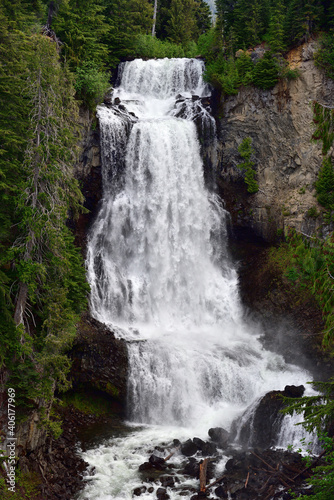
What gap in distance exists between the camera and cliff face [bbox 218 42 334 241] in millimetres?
24844

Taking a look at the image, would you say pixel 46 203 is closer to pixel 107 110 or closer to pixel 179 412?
pixel 179 412

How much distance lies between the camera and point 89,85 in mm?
22625

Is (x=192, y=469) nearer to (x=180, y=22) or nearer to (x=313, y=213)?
(x=313, y=213)

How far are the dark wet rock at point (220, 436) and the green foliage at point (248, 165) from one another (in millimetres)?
14816

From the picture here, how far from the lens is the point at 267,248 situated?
84.4 feet

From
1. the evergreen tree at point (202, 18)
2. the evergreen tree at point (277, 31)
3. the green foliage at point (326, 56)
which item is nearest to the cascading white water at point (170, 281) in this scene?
the evergreen tree at point (277, 31)

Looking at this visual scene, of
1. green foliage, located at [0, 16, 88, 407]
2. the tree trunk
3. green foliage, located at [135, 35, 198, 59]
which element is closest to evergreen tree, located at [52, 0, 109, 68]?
green foliage, located at [135, 35, 198, 59]

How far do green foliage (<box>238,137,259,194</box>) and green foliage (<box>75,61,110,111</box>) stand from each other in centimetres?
903

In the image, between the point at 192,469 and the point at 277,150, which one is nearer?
the point at 192,469

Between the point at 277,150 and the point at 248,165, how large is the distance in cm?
193

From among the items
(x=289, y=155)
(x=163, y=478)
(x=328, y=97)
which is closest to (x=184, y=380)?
(x=163, y=478)

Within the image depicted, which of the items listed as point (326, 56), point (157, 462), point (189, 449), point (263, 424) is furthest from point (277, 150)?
point (157, 462)

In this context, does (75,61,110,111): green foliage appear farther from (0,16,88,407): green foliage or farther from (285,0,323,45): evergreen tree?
(285,0,323,45): evergreen tree

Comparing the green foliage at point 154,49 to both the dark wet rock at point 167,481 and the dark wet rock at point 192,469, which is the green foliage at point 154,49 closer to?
the dark wet rock at point 192,469
